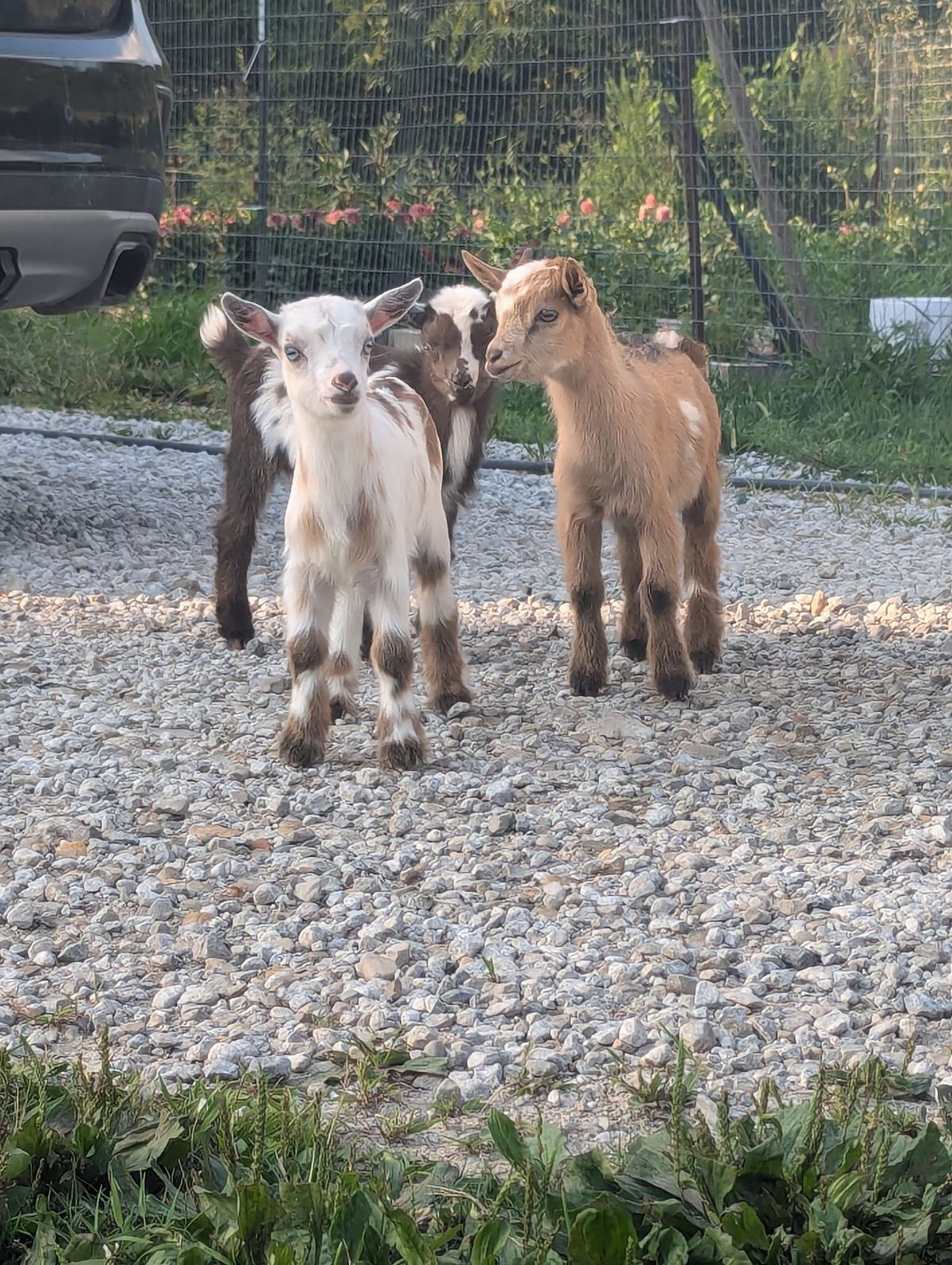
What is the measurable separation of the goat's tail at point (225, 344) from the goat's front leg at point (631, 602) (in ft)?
4.65

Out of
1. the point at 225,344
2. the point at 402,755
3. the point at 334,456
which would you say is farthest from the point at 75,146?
the point at 402,755

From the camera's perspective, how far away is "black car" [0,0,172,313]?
5.53 metres

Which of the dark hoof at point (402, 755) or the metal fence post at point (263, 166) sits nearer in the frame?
the dark hoof at point (402, 755)

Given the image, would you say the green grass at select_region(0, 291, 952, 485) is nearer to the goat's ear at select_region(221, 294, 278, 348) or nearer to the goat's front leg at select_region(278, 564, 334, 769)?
the goat's front leg at select_region(278, 564, 334, 769)

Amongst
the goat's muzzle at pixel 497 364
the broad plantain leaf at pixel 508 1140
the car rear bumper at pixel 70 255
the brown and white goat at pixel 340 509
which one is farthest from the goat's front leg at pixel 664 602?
the broad plantain leaf at pixel 508 1140

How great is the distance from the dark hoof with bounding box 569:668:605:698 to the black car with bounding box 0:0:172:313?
93.4 inches

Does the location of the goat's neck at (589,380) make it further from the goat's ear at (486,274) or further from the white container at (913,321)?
the white container at (913,321)

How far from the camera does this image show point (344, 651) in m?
4.80

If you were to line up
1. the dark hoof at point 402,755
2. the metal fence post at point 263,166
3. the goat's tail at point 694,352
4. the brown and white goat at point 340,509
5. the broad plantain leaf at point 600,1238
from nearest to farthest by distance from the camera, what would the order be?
the broad plantain leaf at point 600,1238, the brown and white goat at point 340,509, the dark hoof at point 402,755, the goat's tail at point 694,352, the metal fence post at point 263,166

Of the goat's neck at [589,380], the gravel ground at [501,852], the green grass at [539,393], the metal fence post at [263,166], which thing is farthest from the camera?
the metal fence post at [263,166]

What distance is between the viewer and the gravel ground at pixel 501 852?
289 cm

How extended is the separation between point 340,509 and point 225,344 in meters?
1.52

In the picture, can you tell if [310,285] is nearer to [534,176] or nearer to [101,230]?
[534,176]

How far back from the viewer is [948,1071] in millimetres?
2703
